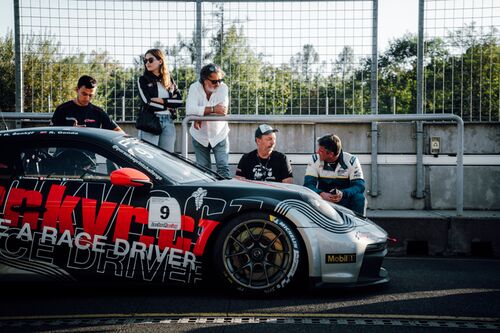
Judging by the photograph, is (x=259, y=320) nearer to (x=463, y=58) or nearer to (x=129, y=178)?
(x=129, y=178)

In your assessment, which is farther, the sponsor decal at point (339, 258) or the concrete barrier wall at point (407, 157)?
the concrete barrier wall at point (407, 157)

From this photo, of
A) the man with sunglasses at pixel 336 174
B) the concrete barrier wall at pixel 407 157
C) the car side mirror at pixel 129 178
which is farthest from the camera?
the concrete barrier wall at pixel 407 157

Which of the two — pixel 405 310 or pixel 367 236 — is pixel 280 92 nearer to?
pixel 367 236

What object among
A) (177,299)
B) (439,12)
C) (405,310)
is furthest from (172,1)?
(405,310)

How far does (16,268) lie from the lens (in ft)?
17.7

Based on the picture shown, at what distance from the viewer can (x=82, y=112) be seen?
812cm

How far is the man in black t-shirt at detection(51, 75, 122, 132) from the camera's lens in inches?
316

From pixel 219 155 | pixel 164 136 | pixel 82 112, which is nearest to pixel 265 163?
pixel 219 155

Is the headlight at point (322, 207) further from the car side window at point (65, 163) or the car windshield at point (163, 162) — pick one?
the car side window at point (65, 163)

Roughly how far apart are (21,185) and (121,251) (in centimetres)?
93

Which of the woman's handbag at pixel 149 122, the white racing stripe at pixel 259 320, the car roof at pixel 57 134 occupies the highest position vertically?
the woman's handbag at pixel 149 122

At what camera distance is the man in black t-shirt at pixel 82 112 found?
802cm

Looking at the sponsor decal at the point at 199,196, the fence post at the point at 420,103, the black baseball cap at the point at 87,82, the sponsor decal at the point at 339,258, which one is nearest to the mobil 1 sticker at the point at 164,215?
the sponsor decal at the point at 199,196

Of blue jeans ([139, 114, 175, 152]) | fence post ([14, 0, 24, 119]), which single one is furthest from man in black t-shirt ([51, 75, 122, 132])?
fence post ([14, 0, 24, 119])
